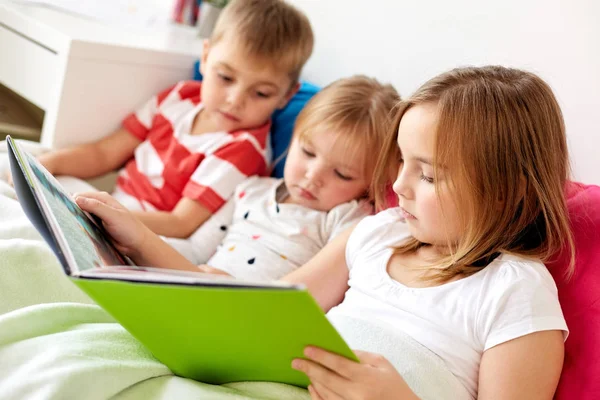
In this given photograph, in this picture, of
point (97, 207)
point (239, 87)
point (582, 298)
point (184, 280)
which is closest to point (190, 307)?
point (184, 280)

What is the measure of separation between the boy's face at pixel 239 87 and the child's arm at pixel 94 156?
0.26m

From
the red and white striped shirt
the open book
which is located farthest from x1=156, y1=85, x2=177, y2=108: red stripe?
the open book

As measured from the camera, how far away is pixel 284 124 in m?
1.76

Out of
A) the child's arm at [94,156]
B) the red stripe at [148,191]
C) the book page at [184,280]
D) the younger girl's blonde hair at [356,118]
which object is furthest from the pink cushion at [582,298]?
the child's arm at [94,156]

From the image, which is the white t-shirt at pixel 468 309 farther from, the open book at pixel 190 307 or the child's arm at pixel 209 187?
the child's arm at pixel 209 187

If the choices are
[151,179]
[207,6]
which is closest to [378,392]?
[151,179]

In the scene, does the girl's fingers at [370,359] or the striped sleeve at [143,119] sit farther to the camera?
the striped sleeve at [143,119]

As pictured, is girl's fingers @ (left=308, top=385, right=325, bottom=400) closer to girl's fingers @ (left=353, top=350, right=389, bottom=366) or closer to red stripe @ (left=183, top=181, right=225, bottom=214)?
girl's fingers @ (left=353, top=350, right=389, bottom=366)

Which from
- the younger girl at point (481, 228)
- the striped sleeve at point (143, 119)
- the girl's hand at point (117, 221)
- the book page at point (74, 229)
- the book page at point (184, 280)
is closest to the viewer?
the book page at point (184, 280)

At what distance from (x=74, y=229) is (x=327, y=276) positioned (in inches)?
20.4

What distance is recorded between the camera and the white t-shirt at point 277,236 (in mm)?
1457

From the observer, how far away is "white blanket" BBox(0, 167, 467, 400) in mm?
854

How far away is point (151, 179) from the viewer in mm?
1769

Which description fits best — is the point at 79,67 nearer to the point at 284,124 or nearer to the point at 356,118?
the point at 284,124
